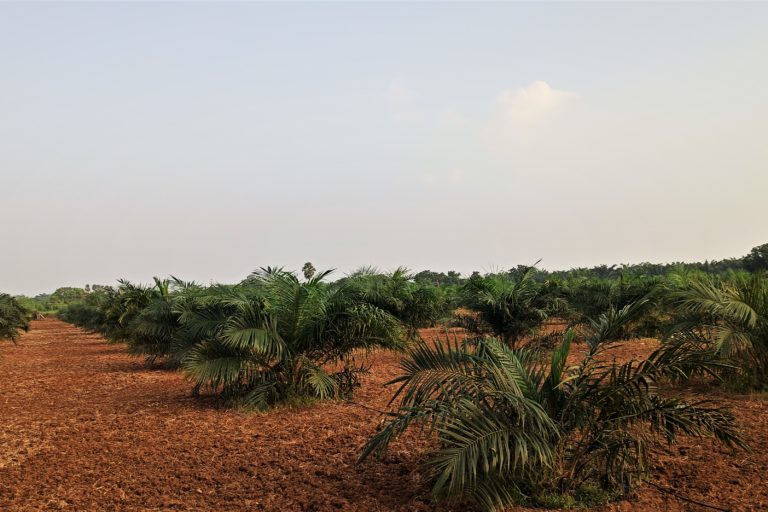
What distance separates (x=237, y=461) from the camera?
6.67 m

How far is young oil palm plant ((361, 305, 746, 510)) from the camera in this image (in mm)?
4516

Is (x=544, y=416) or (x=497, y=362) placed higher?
(x=497, y=362)

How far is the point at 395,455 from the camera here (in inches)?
257

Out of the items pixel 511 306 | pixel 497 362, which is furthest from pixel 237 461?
pixel 511 306

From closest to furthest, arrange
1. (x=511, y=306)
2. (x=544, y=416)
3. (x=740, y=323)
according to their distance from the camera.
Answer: (x=544, y=416) → (x=740, y=323) → (x=511, y=306)

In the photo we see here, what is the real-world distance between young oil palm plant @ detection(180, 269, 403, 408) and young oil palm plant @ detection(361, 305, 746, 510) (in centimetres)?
436

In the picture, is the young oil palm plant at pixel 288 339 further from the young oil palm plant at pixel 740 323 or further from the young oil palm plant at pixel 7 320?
the young oil palm plant at pixel 7 320

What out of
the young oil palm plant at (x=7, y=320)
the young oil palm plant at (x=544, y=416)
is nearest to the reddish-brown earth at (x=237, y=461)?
the young oil palm plant at (x=544, y=416)

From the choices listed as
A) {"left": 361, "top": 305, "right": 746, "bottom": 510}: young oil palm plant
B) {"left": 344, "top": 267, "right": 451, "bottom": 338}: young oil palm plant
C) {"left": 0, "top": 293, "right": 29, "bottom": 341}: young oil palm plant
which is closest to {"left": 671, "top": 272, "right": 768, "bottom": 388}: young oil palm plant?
{"left": 361, "top": 305, "right": 746, "bottom": 510}: young oil palm plant

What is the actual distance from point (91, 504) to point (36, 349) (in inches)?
920

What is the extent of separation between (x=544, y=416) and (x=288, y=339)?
5.94 m

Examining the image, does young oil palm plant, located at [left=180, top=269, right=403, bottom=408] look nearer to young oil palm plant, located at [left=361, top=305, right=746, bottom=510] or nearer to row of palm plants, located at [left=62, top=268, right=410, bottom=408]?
row of palm plants, located at [left=62, top=268, right=410, bottom=408]

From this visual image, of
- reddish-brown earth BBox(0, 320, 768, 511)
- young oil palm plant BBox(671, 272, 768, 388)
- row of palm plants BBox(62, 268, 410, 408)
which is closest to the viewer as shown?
reddish-brown earth BBox(0, 320, 768, 511)

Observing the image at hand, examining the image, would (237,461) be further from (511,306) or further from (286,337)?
(511,306)
